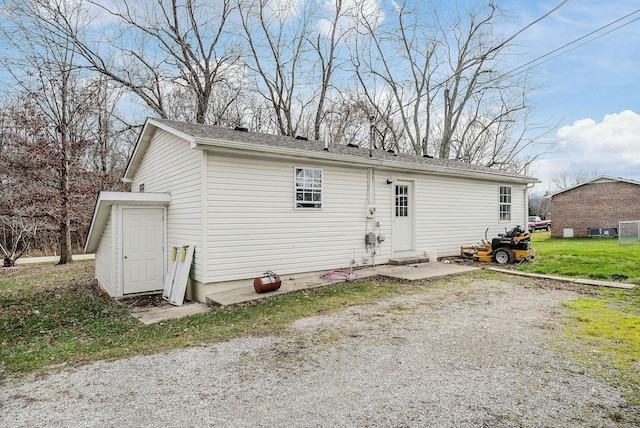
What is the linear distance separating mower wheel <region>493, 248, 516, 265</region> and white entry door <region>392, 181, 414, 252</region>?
2.46 m

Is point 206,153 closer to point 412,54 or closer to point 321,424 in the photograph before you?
point 321,424

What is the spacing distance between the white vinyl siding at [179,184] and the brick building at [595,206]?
24.8 m

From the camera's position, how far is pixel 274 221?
7641 mm

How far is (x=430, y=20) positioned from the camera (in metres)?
22.1

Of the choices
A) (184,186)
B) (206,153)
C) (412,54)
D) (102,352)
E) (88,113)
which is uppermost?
(412,54)

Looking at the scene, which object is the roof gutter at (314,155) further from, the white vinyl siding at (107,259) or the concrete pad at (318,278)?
the white vinyl siding at (107,259)

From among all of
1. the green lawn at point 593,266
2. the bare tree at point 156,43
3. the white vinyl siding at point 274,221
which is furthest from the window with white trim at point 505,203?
the bare tree at point 156,43

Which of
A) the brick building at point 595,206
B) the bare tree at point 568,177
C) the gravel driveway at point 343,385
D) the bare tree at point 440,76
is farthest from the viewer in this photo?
the bare tree at point 568,177

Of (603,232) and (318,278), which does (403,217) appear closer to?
(318,278)

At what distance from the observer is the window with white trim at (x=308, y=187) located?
8.01 m

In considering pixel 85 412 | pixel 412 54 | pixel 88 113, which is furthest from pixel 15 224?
pixel 412 54

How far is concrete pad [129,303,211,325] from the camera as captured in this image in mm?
5902

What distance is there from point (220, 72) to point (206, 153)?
1467 centimetres

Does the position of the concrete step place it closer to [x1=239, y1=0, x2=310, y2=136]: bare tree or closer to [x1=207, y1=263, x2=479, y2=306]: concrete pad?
[x1=207, y1=263, x2=479, y2=306]: concrete pad
